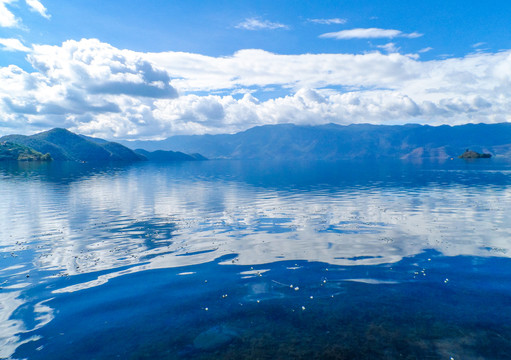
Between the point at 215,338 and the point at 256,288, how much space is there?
777 centimetres

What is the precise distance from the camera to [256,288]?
26.9 m

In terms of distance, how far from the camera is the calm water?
61.9ft

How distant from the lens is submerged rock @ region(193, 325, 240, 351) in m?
18.8

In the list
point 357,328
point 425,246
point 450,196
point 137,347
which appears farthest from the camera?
point 450,196

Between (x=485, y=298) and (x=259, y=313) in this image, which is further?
(x=485, y=298)

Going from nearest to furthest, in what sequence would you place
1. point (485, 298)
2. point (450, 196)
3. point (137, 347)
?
point (137, 347) → point (485, 298) → point (450, 196)

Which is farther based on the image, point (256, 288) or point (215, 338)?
point (256, 288)

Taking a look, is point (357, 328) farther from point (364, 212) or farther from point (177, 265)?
point (364, 212)

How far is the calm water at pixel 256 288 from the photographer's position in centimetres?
1886

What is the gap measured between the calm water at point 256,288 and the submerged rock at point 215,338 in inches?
3.8

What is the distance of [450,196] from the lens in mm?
81312

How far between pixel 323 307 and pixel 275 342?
585 centimetres

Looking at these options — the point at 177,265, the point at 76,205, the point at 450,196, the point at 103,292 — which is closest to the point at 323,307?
the point at 177,265

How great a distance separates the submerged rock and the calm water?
0.10 meters
